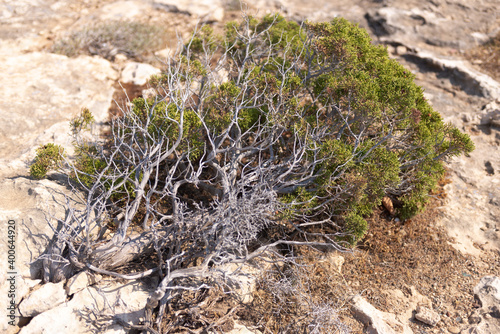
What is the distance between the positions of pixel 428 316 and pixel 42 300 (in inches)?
189

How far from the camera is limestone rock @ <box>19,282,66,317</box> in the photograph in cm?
455

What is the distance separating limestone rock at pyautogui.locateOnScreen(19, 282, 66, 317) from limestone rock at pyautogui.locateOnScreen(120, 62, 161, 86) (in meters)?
5.16

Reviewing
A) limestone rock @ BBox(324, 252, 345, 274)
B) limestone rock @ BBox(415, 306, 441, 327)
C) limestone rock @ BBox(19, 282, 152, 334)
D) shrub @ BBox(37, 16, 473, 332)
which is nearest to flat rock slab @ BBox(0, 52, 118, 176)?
shrub @ BBox(37, 16, 473, 332)

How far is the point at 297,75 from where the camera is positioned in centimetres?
614

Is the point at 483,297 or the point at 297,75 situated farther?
the point at 297,75

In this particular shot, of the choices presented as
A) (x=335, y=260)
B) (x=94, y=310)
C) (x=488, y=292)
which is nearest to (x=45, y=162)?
(x=94, y=310)

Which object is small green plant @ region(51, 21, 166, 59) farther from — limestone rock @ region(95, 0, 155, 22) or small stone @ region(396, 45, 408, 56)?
small stone @ region(396, 45, 408, 56)

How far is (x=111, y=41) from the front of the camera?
955 centimetres

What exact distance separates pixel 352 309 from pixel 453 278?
1638 mm

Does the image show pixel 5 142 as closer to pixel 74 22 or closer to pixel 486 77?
pixel 74 22

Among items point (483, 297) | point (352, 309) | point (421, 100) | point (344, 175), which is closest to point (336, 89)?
point (344, 175)

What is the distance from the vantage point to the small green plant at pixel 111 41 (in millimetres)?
9203

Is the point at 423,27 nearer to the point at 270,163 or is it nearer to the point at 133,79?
the point at 270,163

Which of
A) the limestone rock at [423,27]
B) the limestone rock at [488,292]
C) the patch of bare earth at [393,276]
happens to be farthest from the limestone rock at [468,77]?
the limestone rock at [488,292]
